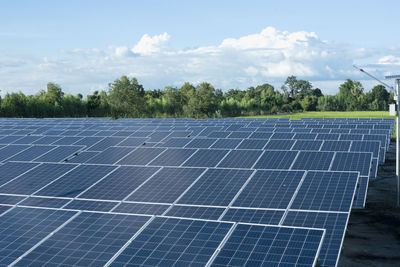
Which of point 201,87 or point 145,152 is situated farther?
point 201,87

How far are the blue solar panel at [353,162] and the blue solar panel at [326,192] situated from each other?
8.27 feet

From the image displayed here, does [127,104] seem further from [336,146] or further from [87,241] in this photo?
[87,241]

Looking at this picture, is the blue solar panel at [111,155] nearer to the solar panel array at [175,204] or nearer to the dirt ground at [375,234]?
the solar panel array at [175,204]

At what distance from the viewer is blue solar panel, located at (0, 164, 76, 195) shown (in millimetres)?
14703

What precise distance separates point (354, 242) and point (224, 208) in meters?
9.96

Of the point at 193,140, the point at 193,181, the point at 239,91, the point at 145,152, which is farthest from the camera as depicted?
the point at 239,91

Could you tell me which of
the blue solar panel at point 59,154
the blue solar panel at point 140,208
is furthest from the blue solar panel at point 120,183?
the blue solar panel at point 59,154

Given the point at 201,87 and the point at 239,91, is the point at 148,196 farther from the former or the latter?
the point at 239,91

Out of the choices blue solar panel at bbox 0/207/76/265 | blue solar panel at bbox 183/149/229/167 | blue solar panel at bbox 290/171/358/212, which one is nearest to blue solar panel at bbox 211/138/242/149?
blue solar panel at bbox 183/149/229/167

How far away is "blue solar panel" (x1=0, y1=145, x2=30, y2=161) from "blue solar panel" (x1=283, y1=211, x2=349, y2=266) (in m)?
15.0

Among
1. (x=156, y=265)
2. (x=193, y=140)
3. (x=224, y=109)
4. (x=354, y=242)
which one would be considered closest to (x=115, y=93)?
(x=224, y=109)

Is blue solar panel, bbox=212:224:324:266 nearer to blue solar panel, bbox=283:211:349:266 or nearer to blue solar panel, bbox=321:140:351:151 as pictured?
blue solar panel, bbox=283:211:349:266

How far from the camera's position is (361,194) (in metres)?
16.5

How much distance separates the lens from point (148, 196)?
45.2 feet
